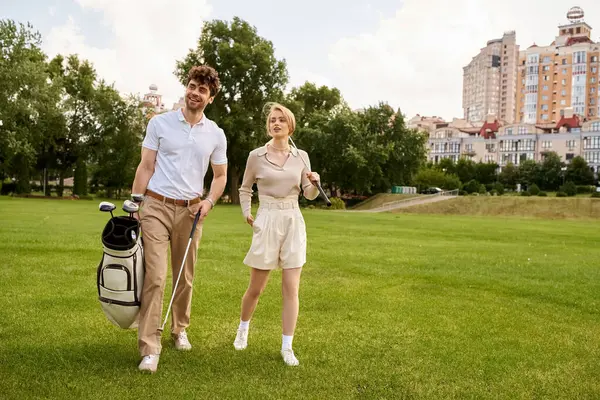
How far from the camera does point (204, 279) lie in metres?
10.0

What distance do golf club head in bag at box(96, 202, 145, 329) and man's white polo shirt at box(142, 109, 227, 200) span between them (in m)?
0.51

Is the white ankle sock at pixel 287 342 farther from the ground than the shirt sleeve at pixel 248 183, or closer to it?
closer to it

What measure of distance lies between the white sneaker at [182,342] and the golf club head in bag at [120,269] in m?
0.83

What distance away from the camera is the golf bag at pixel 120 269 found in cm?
500

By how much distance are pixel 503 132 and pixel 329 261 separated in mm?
Answer: 134615

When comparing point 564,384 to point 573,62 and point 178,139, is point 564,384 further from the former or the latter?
point 573,62

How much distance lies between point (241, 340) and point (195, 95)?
7.88ft

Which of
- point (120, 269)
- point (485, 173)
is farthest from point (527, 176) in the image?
point (120, 269)

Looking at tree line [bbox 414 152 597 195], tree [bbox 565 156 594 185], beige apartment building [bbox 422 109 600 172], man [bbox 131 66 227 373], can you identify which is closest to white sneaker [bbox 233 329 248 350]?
man [bbox 131 66 227 373]

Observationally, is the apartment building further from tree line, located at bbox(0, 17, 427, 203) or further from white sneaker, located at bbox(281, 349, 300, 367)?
white sneaker, located at bbox(281, 349, 300, 367)

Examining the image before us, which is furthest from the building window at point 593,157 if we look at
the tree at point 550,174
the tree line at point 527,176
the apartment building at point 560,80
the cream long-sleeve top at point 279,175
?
the cream long-sleeve top at point 279,175

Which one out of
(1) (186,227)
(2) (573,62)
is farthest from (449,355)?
(2) (573,62)

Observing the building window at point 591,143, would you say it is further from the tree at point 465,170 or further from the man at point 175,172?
the man at point 175,172

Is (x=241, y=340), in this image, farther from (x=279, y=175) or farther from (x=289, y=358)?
(x=279, y=175)
